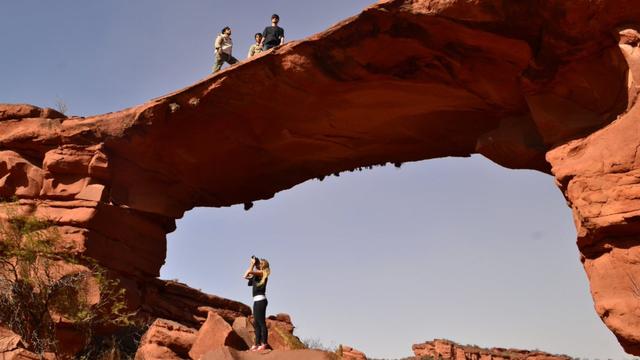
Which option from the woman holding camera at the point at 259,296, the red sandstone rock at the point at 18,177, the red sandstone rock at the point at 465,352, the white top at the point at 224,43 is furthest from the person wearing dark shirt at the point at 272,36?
the red sandstone rock at the point at 465,352

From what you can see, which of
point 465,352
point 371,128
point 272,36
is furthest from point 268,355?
point 465,352

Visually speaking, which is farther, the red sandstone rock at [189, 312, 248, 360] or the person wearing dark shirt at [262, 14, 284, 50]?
the person wearing dark shirt at [262, 14, 284, 50]

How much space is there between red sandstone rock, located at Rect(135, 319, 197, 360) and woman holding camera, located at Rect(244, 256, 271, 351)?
1397 mm

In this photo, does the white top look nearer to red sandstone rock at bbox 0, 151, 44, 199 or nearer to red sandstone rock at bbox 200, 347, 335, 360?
red sandstone rock at bbox 0, 151, 44, 199

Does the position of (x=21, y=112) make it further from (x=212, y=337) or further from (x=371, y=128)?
(x=371, y=128)

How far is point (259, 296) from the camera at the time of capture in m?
8.85

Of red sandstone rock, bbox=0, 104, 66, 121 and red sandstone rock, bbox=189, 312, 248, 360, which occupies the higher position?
red sandstone rock, bbox=0, 104, 66, 121

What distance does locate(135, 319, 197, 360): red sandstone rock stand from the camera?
9378 mm

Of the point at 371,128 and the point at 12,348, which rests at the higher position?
the point at 371,128

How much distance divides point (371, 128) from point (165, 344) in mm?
5173

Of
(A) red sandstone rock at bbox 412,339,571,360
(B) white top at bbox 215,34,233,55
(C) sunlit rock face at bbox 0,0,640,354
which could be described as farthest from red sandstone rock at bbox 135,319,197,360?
(A) red sandstone rock at bbox 412,339,571,360

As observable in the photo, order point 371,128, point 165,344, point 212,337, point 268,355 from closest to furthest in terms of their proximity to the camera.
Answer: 1. point 268,355
2. point 212,337
3. point 165,344
4. point 371,128

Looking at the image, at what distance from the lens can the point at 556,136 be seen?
8.61 m

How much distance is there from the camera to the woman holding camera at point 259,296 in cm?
870
